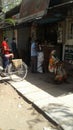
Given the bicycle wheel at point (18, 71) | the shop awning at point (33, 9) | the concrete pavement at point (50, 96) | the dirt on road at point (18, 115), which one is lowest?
the dirt on road at point (18, 115)

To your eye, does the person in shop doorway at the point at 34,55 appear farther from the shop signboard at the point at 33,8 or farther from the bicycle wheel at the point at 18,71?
the bicycle wheel at the point at 18,71

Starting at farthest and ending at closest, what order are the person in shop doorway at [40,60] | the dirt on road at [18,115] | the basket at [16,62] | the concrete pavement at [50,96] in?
the person in shop doorway at [40,60] < the basket at [16,62] < the concrete pavement at [50,96] < the dirt on road at [18,115]

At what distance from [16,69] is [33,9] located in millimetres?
4062

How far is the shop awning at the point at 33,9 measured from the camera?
13.3 meters

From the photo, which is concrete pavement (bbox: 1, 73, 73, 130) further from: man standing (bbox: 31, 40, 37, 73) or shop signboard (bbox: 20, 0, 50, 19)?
shop signboard (bbox: 20, 0, 50, 19)

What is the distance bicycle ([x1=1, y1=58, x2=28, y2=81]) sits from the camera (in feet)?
41.4

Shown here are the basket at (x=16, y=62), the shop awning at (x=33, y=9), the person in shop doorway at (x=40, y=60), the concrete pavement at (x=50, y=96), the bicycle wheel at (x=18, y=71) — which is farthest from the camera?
the person in shop doorway at (x=40, y=60)

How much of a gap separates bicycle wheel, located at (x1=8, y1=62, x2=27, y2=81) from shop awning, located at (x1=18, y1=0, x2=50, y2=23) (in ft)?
7.88

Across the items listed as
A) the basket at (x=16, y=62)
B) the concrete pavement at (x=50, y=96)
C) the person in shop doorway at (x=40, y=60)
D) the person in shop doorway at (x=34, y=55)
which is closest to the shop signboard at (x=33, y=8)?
the person in shop doorway at (x=34, y=55)

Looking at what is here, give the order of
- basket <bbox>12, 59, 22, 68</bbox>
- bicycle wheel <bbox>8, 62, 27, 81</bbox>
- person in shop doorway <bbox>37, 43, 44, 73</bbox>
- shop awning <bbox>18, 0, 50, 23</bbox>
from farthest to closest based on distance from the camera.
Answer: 1. person in shop doorway <bbox>37, 43, 44, 73</bbox>
2. shop awning <bbox>18, 0, 50, 23</bbox>
3. bicycle wheel <bbox>8, 62, 27, 81</bbox>
4. basket <bbox>12, 59, 22, 68</bbox>

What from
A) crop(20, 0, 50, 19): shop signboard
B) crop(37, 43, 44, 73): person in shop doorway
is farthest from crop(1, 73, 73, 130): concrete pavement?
crop(20, 0, 50, 19): shop signboard

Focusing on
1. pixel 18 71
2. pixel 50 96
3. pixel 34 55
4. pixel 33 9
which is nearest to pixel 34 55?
pixel 34 55

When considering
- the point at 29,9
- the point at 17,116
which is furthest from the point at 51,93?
the point at 29,9

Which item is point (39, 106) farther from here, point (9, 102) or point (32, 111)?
point (9, 102)
